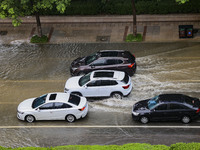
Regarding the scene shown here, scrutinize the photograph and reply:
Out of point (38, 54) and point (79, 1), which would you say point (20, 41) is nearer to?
point (38, 54)

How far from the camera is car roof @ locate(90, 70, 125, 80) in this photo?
768 inches

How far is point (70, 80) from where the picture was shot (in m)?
20.6

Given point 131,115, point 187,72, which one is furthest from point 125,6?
point 131,115

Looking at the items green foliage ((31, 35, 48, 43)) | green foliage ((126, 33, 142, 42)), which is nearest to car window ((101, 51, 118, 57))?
green foliage ((126, 33, 142, 42))

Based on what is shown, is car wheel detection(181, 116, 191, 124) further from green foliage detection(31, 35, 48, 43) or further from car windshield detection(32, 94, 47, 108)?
green foliage detection(31, 35, 48, 43)

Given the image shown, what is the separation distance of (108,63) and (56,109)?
218 inches

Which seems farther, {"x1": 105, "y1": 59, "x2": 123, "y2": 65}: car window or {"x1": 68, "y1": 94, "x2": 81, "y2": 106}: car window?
{"x1": 105, "y1": 59, "x2": 123, "y2": 65}: car window

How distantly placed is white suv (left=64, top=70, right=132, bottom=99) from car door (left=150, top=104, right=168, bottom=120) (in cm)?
282

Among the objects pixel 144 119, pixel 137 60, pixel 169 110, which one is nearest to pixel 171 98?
pixel 169 110

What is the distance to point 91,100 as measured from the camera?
64.9ft

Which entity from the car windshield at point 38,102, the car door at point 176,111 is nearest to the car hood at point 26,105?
the car windshield at point 38,102

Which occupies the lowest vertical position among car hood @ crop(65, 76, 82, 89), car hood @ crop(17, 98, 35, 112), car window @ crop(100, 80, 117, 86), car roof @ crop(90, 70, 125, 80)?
car hood @ crop(17, 98, 35, 112)

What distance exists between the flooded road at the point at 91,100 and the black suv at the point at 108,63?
3.06ft

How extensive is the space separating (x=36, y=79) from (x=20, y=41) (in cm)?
738
